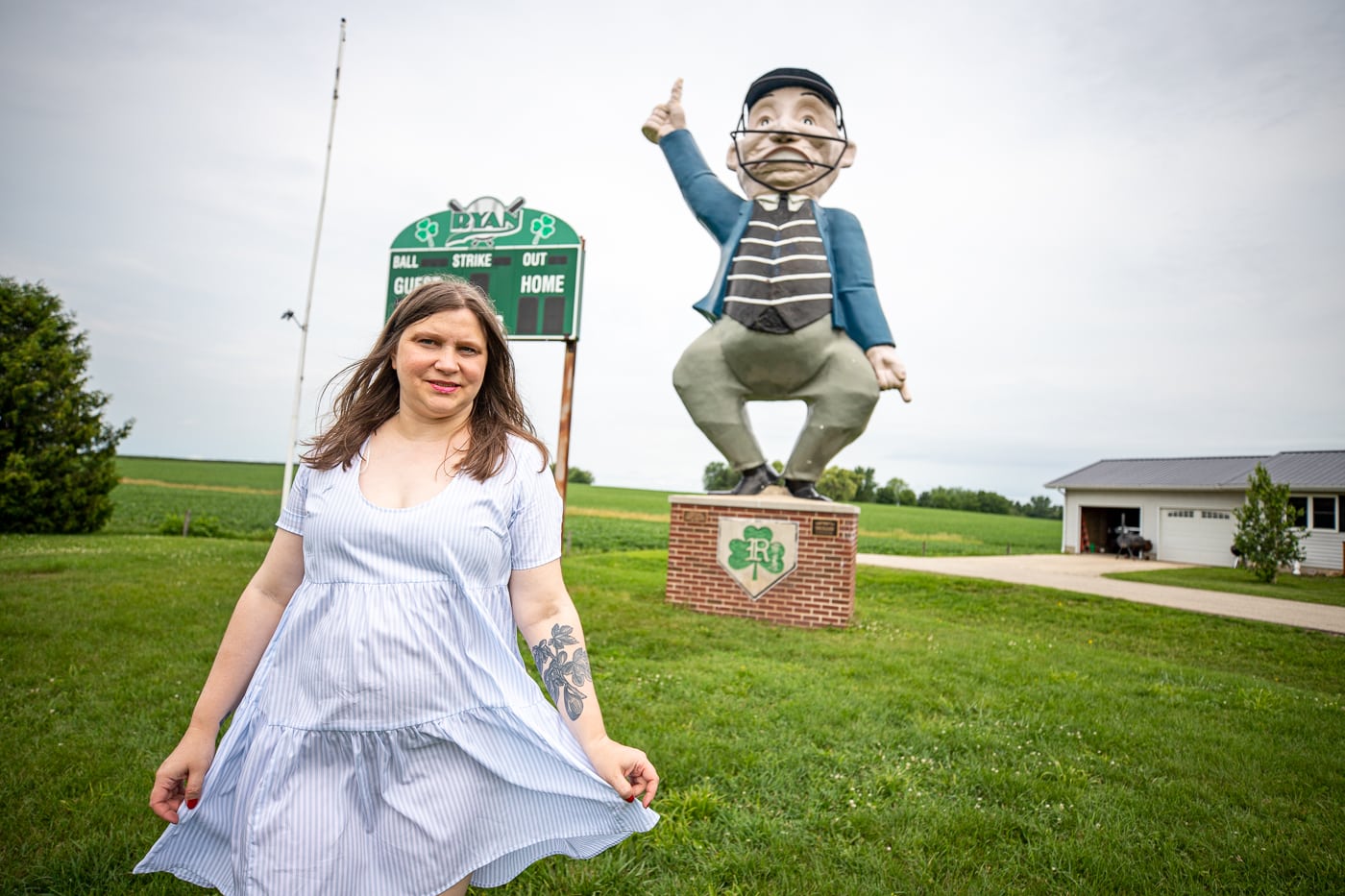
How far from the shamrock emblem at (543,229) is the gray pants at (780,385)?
9.73 ft

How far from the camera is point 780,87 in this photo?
679 cm

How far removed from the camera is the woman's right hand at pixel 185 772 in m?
1.40

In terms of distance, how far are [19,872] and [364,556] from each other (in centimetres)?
202

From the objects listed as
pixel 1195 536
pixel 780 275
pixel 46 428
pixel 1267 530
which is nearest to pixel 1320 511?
pixel 1267 530

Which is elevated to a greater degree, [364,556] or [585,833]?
[364,556]

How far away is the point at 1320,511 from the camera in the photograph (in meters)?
9.04

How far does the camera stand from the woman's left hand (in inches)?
56.9

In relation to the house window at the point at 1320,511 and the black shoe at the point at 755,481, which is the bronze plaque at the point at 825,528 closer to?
the black shoe at the point at 755,481

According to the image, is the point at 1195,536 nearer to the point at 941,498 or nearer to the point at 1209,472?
the point at 1209,472

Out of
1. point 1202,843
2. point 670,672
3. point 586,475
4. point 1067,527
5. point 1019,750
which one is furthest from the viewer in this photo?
point 586,475

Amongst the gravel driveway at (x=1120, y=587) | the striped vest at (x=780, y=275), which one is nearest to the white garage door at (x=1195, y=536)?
the gravel driveway at (x=1120, y=587)

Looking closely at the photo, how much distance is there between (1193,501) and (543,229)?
1470 centimetres

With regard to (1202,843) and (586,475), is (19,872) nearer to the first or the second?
(1202,843)

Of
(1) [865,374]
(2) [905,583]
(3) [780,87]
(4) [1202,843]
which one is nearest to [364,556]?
(4) [1202,843]
